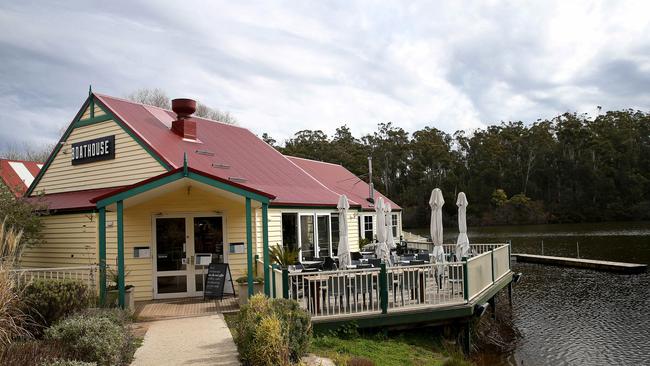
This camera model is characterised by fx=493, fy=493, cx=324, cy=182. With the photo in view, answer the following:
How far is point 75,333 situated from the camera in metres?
7.22

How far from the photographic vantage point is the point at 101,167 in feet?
49.8

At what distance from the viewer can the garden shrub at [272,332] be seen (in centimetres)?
721

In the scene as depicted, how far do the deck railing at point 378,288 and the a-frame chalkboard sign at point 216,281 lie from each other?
2.27 m

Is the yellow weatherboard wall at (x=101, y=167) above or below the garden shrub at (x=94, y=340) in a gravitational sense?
above

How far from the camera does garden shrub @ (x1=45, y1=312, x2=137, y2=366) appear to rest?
6.93 meters

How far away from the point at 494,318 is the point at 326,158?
4931 cm

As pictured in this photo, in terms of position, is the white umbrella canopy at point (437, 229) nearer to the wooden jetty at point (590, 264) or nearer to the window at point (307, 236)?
the window at point (307, 236)

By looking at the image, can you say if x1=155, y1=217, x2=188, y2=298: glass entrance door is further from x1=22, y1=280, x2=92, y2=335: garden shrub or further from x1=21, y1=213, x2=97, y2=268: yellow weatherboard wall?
x1=22, y1=280, x2=92, y2=335: garden shrub

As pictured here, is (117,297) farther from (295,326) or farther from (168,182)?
(295,326)

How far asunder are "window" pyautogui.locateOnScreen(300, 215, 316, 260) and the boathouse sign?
6170 millimetres

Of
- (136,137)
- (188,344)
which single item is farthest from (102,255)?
(136,137)

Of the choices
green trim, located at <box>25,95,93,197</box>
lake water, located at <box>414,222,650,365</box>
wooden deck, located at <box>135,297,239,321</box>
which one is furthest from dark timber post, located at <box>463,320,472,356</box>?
green trim, located at <box>25,95,93,197</box>

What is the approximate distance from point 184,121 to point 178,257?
5044mm

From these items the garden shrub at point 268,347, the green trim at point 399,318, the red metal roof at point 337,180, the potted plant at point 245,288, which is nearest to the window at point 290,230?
the potted plant at point 245,288
